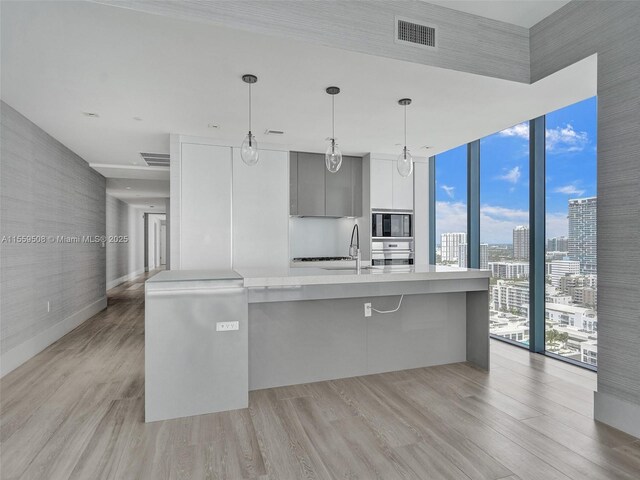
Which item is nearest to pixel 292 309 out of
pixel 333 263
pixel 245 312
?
pixel 245 312

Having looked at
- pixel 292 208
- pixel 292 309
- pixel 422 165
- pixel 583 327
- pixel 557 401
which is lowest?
pixel 557 401

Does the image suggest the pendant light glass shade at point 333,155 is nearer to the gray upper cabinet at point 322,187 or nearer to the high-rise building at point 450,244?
the gray upper cabinet at point 322,187

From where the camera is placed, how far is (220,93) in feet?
10.6

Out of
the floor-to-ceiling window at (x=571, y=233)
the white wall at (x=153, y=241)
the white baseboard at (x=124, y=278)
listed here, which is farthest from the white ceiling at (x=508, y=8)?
the white wall at (x=153, y=241)

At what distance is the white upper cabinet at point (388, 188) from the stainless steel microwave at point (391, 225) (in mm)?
108

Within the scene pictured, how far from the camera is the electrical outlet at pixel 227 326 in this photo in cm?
264

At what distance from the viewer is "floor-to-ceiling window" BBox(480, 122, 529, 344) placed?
4312 millimetres

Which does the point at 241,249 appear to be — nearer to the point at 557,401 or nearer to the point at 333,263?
the point at 333,263

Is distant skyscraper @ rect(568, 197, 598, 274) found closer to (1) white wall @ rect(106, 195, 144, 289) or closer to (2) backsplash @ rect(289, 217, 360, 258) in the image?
Result: (2) backsplash @ rect(289, 217, 360, 258)

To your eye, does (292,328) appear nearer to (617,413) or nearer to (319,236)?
(617,413)

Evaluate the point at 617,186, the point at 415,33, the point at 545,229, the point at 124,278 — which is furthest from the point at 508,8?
the point at 124,278

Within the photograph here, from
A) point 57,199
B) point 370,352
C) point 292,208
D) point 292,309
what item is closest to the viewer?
point 292,309

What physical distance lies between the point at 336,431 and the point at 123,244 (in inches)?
398

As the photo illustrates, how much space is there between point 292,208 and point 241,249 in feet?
3.47
